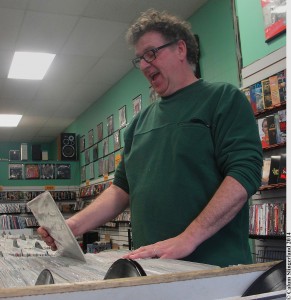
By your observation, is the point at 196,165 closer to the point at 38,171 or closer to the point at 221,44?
the point at 221,44

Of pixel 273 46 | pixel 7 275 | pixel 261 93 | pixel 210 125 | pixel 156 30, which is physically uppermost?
pixel 273 46

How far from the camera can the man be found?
1.07m

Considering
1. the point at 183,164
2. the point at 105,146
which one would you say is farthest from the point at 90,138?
the point at 183,164

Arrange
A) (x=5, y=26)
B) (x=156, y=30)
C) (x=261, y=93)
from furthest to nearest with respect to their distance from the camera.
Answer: (x=5, y=26), (x=261, y=93), (x=156, y=30)

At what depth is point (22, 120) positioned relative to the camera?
941cm

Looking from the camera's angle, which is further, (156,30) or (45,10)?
(45,10)

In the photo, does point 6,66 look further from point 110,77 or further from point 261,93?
point 261,93

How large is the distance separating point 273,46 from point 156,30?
7.58 ft

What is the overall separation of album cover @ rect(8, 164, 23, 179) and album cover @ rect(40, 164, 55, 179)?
44 centimetres

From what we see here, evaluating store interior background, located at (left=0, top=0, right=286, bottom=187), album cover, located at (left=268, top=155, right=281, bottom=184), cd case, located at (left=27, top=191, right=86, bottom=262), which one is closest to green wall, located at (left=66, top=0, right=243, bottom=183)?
store interior background, located at (left=0, top=0, right=286, bottom=187)

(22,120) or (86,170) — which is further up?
(22,120)

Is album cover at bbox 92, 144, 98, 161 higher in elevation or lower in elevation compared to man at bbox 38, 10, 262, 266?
higher

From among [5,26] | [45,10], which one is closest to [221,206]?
[45,10]

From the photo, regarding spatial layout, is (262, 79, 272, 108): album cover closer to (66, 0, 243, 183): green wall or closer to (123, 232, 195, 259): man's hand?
(66, 0, 243, 183): green wall
